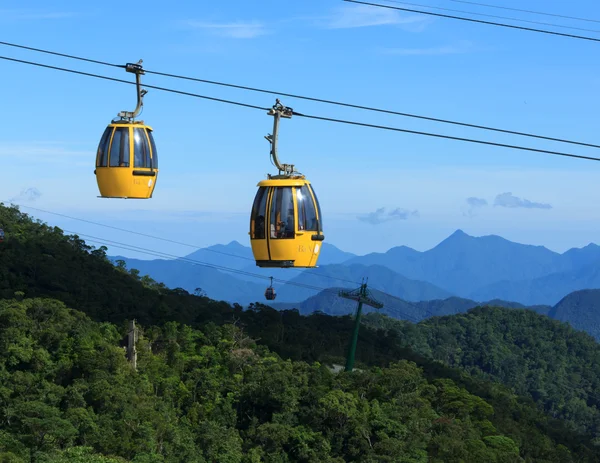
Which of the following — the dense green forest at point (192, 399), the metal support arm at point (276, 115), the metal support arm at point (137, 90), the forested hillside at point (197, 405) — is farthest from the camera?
the dense green forest at point (192, 399)

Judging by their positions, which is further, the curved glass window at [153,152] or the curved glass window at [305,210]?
the curved glass window at [153,152]

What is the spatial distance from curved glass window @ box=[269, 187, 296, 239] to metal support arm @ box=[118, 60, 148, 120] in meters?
3.28

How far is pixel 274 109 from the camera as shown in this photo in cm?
1384

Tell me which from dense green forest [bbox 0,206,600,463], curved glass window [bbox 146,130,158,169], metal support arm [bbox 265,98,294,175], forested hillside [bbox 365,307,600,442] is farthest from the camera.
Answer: forested hillside [bbox 365,307,600,442]

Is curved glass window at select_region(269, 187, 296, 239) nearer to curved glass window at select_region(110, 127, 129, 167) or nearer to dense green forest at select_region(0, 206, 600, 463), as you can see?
curved glass window at select_region(110, 127, 129, 167)

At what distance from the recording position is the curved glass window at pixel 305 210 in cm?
1459

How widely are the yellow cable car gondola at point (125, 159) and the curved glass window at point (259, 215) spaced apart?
3707 millimetres

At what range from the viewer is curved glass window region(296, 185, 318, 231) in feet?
47.9

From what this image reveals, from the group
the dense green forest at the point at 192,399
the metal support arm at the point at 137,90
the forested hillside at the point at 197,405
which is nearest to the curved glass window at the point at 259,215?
the metal support arm at the point at 137,90

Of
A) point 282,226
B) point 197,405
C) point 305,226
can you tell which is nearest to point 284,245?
point 282,226

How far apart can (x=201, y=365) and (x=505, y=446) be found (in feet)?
51.6

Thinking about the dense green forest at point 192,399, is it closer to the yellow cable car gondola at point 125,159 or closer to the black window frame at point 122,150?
the yellow cable car gondola at point 125,159

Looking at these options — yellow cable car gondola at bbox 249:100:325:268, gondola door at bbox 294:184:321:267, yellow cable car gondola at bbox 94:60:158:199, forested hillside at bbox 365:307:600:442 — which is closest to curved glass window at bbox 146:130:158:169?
yellow cable car gondola at bbox 94:60:158:199

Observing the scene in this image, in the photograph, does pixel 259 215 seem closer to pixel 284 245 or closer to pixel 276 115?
pixel 284 245
